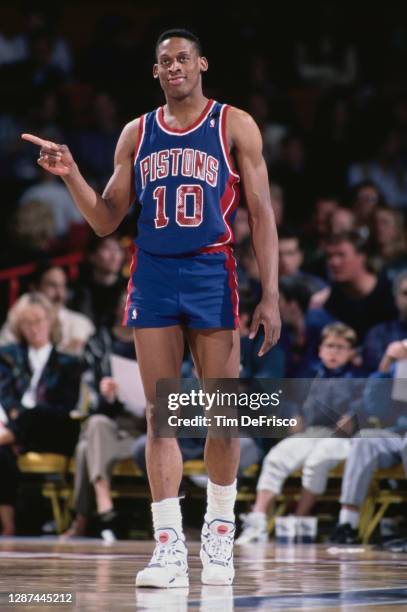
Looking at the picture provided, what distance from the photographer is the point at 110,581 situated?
4438 mm

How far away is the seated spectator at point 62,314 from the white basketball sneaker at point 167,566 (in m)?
4.50

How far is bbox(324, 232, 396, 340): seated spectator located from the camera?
8.32 metres

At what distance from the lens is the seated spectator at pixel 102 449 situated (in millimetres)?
7812

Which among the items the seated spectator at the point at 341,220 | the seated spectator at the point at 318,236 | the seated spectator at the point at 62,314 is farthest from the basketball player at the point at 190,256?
the seated spectator at the point at 318,236

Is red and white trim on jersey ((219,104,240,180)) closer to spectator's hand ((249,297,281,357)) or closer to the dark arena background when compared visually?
spectator's hand ((249,297,281,357))

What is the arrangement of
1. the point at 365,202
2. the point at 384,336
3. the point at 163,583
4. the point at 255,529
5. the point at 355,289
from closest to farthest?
1. the point at 163,583
2. the point at 255,529
3. the point at 384,336
4. the point at 355,289
5. the point at 365,202

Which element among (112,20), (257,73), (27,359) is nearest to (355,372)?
(27,359)

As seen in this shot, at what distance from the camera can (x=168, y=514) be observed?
4.38m

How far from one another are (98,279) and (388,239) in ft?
7.21

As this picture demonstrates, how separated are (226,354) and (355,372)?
3.42 metres

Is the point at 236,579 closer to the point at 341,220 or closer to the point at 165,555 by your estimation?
the point at 165,555

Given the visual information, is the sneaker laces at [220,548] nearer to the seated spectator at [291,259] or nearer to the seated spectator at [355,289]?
the seated spectator at [355,289]

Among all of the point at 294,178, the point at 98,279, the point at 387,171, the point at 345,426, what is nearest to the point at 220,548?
the point at 345,426

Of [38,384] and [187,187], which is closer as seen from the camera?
[187,187]
